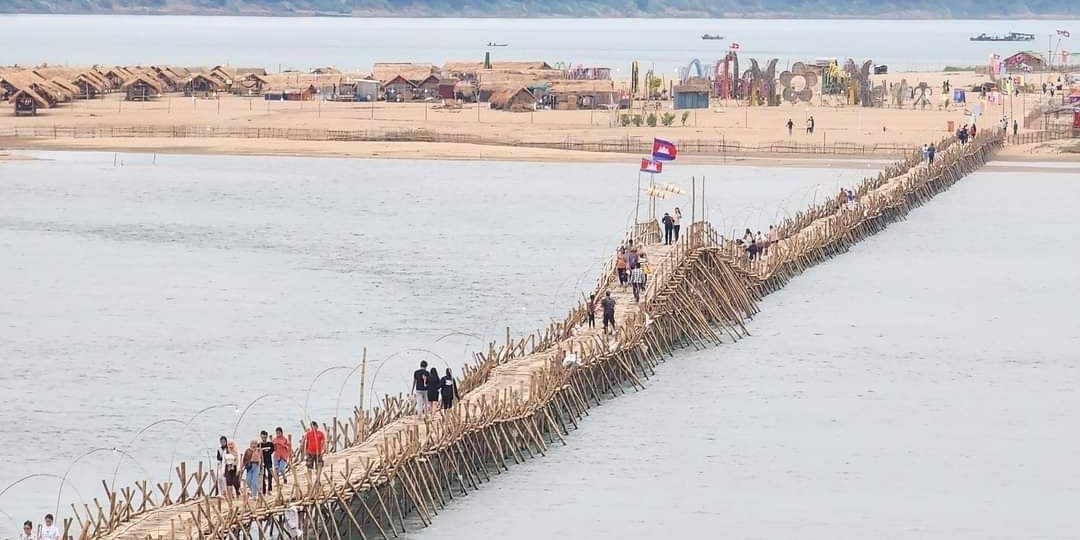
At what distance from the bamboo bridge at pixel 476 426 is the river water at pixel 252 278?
1.41 meters

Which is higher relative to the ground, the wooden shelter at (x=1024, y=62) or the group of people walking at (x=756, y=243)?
the wooden shelter at (x=1024, y=62)

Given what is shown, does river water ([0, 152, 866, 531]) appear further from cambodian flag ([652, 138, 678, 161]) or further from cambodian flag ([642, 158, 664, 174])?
cambodian flag ([652, 138, 678, 161])

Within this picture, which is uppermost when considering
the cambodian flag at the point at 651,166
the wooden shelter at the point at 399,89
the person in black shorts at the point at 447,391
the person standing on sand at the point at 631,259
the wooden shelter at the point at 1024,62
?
the wooden shelter at the point at 1024,62

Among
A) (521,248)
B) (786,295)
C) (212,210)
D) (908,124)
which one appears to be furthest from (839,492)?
(908,124)

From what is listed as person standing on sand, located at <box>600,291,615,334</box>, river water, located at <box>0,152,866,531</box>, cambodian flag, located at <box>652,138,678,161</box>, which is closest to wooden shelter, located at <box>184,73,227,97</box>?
river water, located at <box>0,152,866,531</box>

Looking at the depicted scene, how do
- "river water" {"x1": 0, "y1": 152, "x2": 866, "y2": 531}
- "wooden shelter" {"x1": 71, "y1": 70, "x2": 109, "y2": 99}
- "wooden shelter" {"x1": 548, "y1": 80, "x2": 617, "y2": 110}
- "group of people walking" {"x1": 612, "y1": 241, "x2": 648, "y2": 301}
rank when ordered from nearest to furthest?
1. "river water" {"x1": 0, "y1": 152, "x2": 866, "y2": 531}
2. "group of people walking" {"x1": 612, "y1": 241, "x2": 648, "y2": 301}
3. "wooden shelter" {"x1": 548, "y1": 80, "x2": 617, "y2": 110}
4. "wooden shelter" {"x1": 71, "y1": 70, "x2": 109, "y2": 99}

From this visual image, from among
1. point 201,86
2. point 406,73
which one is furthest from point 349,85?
point 201,86

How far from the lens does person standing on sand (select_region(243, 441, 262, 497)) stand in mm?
29438

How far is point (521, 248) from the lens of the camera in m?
69.6

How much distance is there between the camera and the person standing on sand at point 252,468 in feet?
96.6

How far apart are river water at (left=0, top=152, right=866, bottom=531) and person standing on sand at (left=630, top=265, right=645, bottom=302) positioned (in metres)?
4.34

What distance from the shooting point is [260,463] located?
96.3ft

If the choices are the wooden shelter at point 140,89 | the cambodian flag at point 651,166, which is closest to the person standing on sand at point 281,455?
the cambodian flag at point 651,166

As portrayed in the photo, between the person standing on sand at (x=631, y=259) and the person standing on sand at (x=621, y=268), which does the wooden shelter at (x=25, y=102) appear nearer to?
the person standing on sand at (x=621, y=268)
